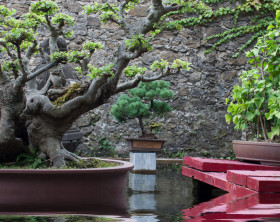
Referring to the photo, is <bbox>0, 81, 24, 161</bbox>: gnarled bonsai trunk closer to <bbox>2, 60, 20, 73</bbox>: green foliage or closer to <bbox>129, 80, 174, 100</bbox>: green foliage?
<bbox>2, 60, 20, 73</bbox>: green foliage

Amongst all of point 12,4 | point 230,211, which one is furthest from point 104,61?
point 230,211

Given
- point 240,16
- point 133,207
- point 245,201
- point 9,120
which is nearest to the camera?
point 245,201

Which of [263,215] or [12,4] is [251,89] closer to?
[263,215]

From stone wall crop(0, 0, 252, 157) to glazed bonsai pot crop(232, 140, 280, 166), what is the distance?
290 centimetres

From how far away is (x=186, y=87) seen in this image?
18.7ft

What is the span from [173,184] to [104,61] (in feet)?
10.0

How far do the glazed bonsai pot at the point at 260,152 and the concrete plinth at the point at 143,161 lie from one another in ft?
5.74

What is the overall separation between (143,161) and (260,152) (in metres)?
2.01

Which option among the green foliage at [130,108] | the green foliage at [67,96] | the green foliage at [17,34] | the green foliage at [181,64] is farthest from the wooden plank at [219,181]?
the green foliage at [130,108]

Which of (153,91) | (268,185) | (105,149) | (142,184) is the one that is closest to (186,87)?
(153,91)

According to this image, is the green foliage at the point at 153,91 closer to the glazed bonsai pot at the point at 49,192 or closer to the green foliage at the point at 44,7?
the green foliage at the point at 44,7

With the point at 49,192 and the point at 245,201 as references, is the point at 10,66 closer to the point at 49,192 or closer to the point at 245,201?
the point at 49,192

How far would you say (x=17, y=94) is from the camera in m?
2.33

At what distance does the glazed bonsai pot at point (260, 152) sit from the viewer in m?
2.42
